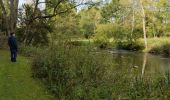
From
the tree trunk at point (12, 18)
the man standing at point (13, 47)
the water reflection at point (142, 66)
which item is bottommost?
the water reflection at point (142, 66)

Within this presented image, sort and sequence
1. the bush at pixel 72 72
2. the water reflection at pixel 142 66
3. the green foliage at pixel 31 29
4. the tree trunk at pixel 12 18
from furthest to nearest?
the green foliage at pixel 31 29, the tree trunk at pixel 12 18, the water reflection at pixel 142 66, the bush at pixel 72 72

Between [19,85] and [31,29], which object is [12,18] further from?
[19,85]

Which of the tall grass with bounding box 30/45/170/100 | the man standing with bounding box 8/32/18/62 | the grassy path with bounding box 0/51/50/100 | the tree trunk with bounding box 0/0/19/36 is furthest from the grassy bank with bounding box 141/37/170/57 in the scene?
the tall grass with bounding box 30/45/170/100

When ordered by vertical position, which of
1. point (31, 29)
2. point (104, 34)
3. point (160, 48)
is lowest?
point (160, 48)

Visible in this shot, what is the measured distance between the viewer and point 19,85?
44.2ft

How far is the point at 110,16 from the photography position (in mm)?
87125

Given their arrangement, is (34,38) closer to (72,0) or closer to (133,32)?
(72,0)

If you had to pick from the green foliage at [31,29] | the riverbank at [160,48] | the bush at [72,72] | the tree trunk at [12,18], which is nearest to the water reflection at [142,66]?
the bush at [72,72]

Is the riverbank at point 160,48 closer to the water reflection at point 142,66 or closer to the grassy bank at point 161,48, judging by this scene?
the grassy bank at point 161,48

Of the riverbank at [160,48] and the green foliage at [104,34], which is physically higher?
the green foliage at [104,34]

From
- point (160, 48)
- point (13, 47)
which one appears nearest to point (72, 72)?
point (13, 47)

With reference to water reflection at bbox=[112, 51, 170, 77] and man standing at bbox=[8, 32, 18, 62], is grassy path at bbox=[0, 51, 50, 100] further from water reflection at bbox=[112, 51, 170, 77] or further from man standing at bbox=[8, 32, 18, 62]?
water reflection at bbox=[112, 51, 170, 77]

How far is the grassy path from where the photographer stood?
11.8 m

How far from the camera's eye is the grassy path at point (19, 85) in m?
11.8
